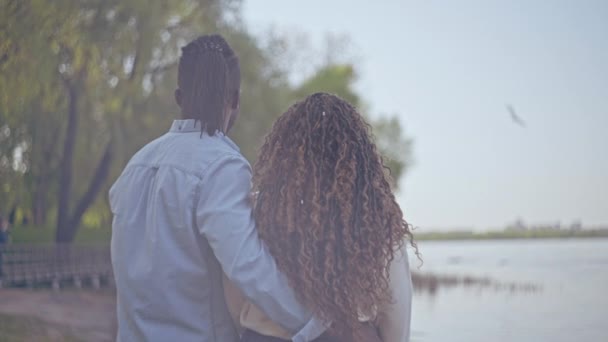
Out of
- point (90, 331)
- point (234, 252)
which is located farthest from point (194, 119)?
point (90, 331)

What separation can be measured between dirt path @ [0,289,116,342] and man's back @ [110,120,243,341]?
9759mm

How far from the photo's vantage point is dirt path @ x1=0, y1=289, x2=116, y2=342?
12.7m

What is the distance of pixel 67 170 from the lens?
18531 millimetres

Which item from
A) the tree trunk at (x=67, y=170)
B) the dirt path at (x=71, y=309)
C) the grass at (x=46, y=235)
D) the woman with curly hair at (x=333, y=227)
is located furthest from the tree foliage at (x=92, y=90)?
the woman with curly hair at (x=333, y=227)

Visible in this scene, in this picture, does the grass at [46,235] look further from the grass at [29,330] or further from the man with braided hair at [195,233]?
the man with braided hair at [195,233]

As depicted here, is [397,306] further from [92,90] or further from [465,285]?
[465,285]

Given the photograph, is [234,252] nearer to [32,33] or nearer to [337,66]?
[32,33]

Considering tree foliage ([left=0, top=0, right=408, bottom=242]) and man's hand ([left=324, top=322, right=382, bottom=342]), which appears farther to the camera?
tree foliage ([left=0, top=0, right=408, bottom=242])

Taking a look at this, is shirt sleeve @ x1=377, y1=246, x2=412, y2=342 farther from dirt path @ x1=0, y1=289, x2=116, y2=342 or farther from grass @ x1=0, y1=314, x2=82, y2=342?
dirt path @ x1=0, y1=289, x2=116, y2=342

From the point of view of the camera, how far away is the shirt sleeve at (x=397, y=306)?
213 centimetres

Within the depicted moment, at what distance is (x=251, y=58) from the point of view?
20.1 meters

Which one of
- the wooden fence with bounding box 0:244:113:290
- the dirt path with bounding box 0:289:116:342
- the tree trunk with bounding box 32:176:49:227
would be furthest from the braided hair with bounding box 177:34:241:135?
the tree trunk with bounding box 32:176:49:227

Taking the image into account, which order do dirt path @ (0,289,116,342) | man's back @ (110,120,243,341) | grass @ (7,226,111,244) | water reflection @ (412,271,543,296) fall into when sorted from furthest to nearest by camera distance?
water reflection @ (412,271,543,296), grass @ (7,226,111,244), dirt path @ (0,289,116,342), man's back @ (110,120,243,341)

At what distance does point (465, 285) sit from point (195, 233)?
72.2 feet
